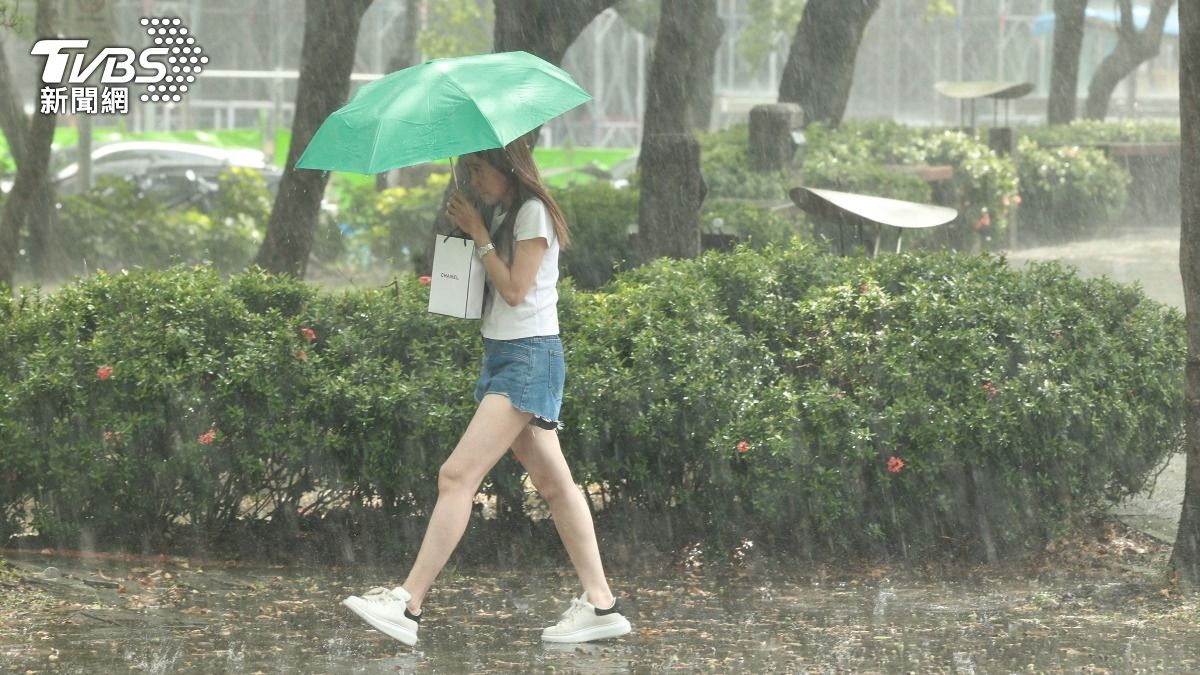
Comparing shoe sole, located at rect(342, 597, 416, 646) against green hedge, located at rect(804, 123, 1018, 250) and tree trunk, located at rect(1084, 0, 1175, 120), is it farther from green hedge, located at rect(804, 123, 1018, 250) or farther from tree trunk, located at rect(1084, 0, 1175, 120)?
tree trunk, located at rect(1084, 0, 1175, 120)

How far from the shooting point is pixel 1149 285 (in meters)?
15.5

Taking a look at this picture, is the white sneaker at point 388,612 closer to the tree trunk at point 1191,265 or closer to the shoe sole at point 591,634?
the shoe sole at point 591,634

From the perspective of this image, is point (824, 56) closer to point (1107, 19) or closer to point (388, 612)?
point (388, 612)

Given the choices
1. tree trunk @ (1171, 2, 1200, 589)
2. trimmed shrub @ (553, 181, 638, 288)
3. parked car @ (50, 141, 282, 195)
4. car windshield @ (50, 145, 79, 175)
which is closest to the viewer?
tree trunk @ (1171, 2, 1200, 589)

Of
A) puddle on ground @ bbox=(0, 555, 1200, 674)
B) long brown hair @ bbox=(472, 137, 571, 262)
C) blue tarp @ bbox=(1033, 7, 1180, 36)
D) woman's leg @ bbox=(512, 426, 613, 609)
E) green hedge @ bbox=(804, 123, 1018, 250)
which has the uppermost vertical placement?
blue tarp @ bbox=(1033, 7, 1180, 36)

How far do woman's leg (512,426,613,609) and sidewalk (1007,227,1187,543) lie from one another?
309 centimetres

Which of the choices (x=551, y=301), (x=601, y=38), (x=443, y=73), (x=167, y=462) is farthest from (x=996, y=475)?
(x=601, y=38)

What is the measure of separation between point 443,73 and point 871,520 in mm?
2693

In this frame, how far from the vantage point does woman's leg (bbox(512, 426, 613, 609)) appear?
4.96 metres

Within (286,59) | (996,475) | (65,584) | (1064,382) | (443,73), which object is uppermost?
(286,59)

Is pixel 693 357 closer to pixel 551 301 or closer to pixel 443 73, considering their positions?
pixel 551 301

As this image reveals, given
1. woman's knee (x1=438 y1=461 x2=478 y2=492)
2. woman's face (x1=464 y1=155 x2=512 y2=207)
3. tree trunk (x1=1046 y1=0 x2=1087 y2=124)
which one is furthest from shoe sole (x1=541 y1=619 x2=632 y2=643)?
tree trunk (x1=1046 y1=0 x2=1087 y2=124)

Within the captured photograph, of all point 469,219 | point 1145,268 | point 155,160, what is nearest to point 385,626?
point 469,219

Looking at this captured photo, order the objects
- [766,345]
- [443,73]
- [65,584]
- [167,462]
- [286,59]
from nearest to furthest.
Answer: [443,73]
[65,584]
[167,462]
[766,345]
[286,59]
